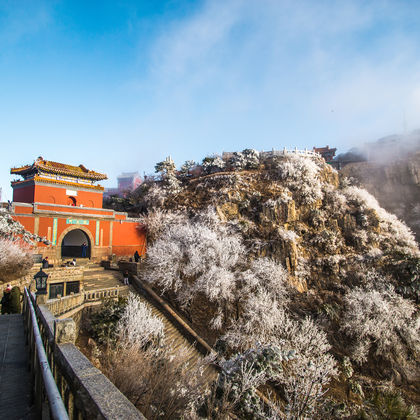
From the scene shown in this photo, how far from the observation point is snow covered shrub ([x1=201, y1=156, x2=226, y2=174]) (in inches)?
1375

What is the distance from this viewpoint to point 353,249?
2394cm

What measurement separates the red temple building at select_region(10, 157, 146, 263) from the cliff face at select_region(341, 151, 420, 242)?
3450 centimetres

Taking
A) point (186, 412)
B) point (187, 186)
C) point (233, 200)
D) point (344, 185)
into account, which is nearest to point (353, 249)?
point (344, 185)

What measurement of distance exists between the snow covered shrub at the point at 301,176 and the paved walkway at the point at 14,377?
25.9 meters

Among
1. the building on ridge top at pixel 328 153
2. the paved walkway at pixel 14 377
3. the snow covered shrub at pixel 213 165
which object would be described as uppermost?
the building on ridge top at pixel 328 153

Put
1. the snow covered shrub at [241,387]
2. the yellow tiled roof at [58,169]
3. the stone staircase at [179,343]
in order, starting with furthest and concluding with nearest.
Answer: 1. the yellow tiled roof at [58,169]
2. the stone staircase at [179,343]
3. the snow covered shrub at [241,387]

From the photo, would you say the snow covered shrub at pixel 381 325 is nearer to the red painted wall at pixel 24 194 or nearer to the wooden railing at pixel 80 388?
the wooden railing at pixel 80 388

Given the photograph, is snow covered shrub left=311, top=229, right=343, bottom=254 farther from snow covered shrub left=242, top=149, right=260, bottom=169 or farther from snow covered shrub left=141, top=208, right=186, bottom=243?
snow covered shrub left=141, top=208, right=186, bottom=243

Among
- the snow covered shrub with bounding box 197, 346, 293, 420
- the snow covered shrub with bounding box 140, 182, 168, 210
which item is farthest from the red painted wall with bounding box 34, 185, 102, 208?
the snow covered shrub with bounding box 197, 346, 293, 420

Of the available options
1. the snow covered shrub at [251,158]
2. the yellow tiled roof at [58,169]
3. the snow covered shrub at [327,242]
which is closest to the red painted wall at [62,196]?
the yellow tiled roof at [58,169]

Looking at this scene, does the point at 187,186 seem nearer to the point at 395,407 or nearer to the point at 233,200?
the point at 233,200

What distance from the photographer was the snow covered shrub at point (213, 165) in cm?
3494

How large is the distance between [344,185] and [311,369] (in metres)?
26.8

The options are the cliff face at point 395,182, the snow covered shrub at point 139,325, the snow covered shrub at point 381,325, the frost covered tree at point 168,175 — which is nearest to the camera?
the snow covered shrub at point 139,325
